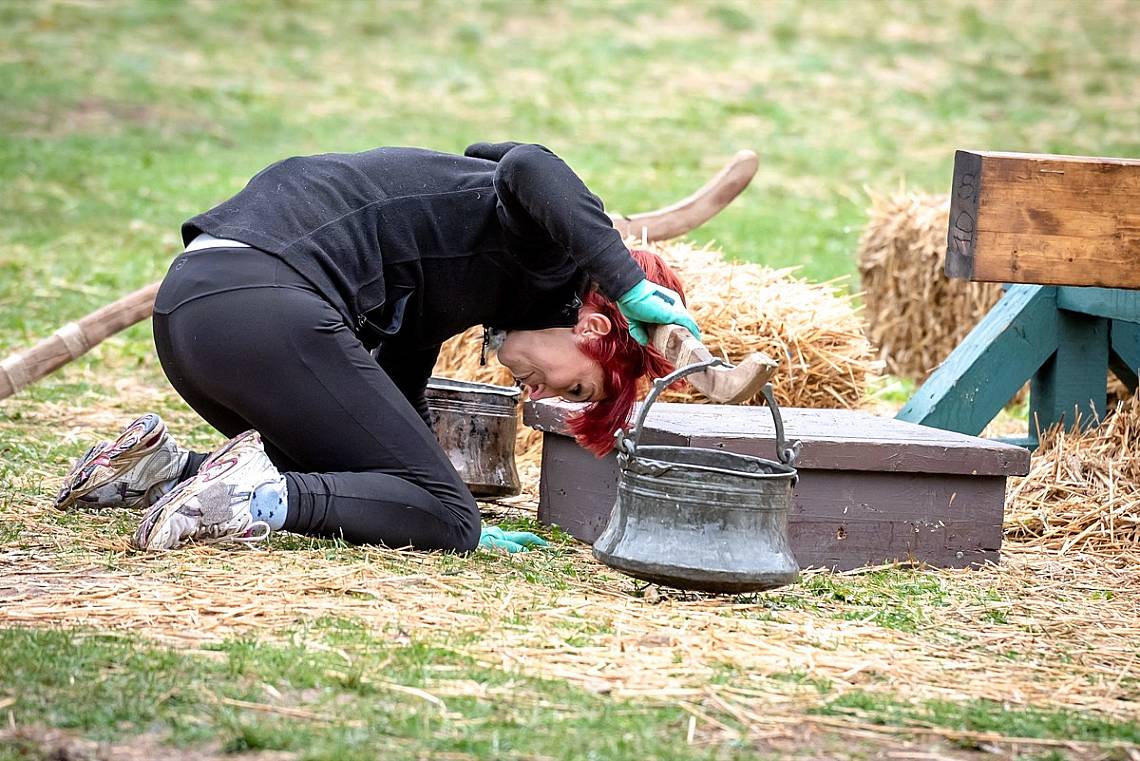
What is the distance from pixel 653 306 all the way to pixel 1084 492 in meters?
1.94

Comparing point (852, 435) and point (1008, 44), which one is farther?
point (1008, 44)

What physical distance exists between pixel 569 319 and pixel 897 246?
4.33 meters

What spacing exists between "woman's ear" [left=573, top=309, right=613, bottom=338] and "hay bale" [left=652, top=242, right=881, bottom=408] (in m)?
1.63

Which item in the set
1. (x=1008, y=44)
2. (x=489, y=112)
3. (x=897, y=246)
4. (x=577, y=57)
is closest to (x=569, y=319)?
(x=897, y=246)

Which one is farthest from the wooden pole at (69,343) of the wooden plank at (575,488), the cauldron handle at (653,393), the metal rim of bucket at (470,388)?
the cauldron handle at (653,393)

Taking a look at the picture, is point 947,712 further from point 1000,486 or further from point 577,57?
point 577,57

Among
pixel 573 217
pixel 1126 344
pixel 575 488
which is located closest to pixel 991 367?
pixel 1126 344

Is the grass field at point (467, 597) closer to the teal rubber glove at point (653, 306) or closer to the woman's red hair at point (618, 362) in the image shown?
the woman's red hair at point (618, 362)

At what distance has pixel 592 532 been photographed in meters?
4.23

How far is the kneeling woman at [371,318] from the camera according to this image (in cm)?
359

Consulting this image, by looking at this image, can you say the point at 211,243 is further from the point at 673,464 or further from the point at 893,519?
the point at 893,519

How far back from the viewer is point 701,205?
6.19 m

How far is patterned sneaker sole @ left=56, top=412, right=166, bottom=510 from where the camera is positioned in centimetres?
406

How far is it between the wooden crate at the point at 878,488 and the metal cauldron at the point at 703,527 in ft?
1.72
